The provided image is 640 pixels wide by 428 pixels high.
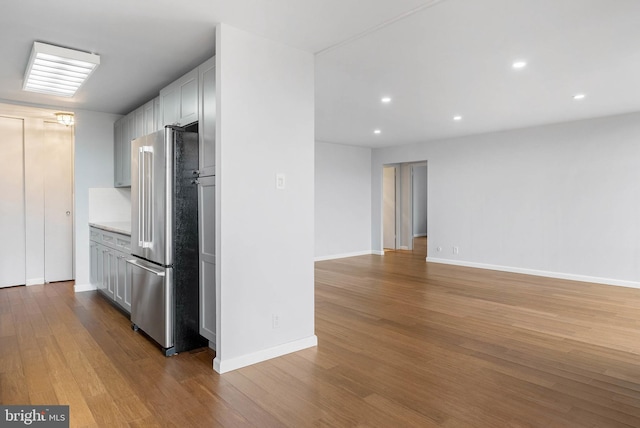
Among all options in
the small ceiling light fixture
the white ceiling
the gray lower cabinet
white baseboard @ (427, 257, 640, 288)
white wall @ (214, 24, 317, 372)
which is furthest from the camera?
white baseboard @ (427, 257, 640, 288)

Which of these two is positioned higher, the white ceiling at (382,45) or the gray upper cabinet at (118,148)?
the white ceiling at (382,45)

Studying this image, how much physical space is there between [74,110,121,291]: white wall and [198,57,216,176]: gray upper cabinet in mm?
3156

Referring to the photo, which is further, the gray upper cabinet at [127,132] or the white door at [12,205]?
the white door at [12,205]

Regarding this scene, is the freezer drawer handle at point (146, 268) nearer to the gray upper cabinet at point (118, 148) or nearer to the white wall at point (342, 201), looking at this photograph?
the gray upper cabinet at point (118, 148)

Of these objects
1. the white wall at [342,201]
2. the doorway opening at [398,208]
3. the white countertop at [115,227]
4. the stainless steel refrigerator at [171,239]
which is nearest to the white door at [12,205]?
the white countertop at [115,227]

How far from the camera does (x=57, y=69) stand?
3.53 metres

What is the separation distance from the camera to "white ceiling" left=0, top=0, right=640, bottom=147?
2551 mm

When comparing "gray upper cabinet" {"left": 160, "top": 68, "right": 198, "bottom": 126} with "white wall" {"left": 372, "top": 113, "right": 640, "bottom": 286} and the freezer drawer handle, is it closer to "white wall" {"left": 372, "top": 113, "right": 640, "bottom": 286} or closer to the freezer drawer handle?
the freezer drawer handle

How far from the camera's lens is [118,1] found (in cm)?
244

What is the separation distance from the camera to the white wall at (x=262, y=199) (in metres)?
2.76

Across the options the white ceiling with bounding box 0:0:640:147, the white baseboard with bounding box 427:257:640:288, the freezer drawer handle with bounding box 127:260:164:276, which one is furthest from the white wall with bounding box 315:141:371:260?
the freezer drawer handle with bounding box 127:260:164:276

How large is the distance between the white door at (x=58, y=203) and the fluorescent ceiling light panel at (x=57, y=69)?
2.08m

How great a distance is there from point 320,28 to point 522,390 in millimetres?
2938

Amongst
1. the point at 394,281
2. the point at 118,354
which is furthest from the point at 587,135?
the point at 118,354
